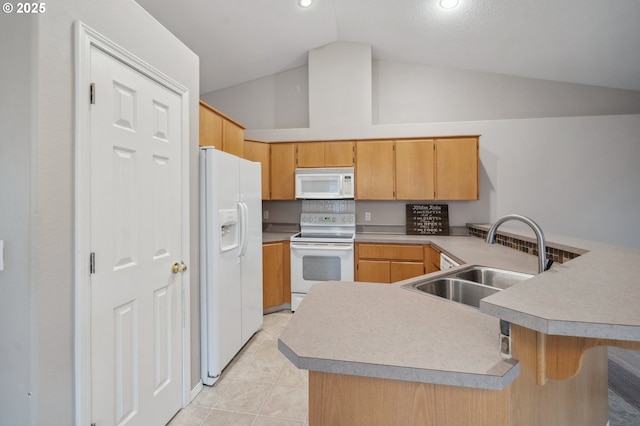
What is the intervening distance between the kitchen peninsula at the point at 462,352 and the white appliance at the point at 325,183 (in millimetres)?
2515

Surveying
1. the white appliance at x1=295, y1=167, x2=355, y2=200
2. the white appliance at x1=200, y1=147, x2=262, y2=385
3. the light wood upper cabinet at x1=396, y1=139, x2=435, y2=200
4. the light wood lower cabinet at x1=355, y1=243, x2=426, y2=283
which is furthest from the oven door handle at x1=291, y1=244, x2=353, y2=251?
the light wood upper cabinet at x1=396, y1=139, x2=435, y2=200

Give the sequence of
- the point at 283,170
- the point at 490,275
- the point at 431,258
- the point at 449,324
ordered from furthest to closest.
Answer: the point at 283,170 → the point at 431,258 → the point at 490,275 → the point at 449,324

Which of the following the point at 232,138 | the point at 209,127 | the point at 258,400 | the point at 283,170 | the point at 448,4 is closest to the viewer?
the point at 258,400

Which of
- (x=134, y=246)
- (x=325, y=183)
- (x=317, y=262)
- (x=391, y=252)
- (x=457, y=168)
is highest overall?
(x=457, y=168)

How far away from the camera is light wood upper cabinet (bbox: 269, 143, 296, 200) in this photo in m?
3.69

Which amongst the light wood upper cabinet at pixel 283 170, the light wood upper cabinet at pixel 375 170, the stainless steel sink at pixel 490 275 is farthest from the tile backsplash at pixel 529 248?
the light wood upper cabinet at pixel 283 170

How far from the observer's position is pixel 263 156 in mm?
3668

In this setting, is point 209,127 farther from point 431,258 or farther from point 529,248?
point 529,248

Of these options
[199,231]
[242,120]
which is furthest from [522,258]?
[242,120]

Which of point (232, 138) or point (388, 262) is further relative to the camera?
point (388, 262)

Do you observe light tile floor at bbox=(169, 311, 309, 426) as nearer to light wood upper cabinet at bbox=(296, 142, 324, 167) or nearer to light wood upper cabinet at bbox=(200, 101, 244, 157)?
light wood upper cabinet at bbox=(200, 101, 244, 157)

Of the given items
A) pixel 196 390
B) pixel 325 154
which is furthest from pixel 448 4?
pixel 196 390

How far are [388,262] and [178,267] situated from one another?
2202 millimetres

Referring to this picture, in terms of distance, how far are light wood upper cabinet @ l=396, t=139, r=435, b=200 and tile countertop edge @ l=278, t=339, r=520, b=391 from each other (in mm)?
2904
